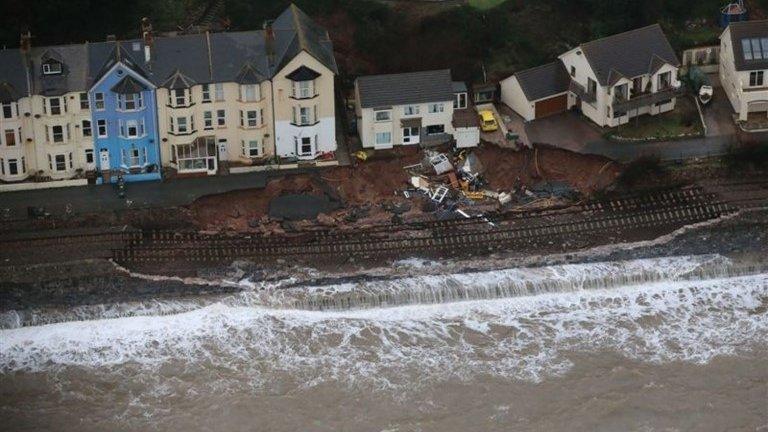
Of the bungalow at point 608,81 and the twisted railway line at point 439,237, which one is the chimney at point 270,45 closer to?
the twisted railway line at point 439,237

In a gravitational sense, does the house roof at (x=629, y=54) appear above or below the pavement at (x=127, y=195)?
above

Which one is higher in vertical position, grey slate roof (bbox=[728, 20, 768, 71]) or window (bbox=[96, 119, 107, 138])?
grey slate roof (bbox=[728, 20, 768, 71])

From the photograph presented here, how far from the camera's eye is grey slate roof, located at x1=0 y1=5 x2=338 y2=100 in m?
64.0

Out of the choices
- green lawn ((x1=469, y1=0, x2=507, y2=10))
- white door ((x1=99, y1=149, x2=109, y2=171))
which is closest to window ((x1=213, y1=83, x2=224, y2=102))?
white door ((x1=99, y1=149, x2=109, y2=171))

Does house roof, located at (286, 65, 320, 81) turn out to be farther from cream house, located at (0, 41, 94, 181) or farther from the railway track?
cream house, located at (0, 41, 94, 181)

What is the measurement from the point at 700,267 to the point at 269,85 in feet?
67.4

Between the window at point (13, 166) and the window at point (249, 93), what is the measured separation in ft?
33.8

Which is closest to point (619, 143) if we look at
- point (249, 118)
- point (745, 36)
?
point (745, 36)

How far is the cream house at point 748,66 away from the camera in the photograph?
229 feet

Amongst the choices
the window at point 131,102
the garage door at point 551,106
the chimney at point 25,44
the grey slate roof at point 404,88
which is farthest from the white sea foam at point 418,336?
the chimney at point 25,44

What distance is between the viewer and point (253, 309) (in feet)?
196

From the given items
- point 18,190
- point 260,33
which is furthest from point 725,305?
point 18,190

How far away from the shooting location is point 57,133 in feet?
212

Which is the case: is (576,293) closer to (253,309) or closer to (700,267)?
(700,267)
